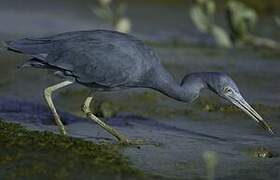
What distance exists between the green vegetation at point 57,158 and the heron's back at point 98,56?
0.57 meters

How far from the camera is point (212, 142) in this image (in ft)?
21.7

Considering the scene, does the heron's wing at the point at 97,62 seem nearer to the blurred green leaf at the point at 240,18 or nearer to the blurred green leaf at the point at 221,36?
the blurred green leaf at the point at 240,18

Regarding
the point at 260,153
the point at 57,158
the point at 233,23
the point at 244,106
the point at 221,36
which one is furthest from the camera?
the point at 221,36

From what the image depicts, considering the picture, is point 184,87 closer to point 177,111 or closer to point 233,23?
point 177,111

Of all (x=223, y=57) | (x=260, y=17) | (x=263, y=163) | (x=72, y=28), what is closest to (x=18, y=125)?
(x=263, y=163)

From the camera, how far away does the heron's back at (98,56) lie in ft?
21.0

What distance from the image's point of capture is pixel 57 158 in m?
5.55

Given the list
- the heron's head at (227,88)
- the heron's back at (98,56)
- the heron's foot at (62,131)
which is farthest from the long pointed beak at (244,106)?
the heron's foot at (62,131)

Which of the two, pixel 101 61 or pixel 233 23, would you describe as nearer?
pixel 101 61

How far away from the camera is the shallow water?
19.2 ft

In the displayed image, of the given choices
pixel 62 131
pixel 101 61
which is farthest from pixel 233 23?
pixel 62 131

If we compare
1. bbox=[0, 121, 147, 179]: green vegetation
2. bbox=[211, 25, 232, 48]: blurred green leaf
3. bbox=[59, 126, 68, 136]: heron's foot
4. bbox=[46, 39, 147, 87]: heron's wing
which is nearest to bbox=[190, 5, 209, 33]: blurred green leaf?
bbox=[211, 25, 232, 48]: blurred green leaf

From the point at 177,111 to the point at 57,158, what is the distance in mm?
2582

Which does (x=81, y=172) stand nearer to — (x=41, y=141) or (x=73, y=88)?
(x=41, y=141)
